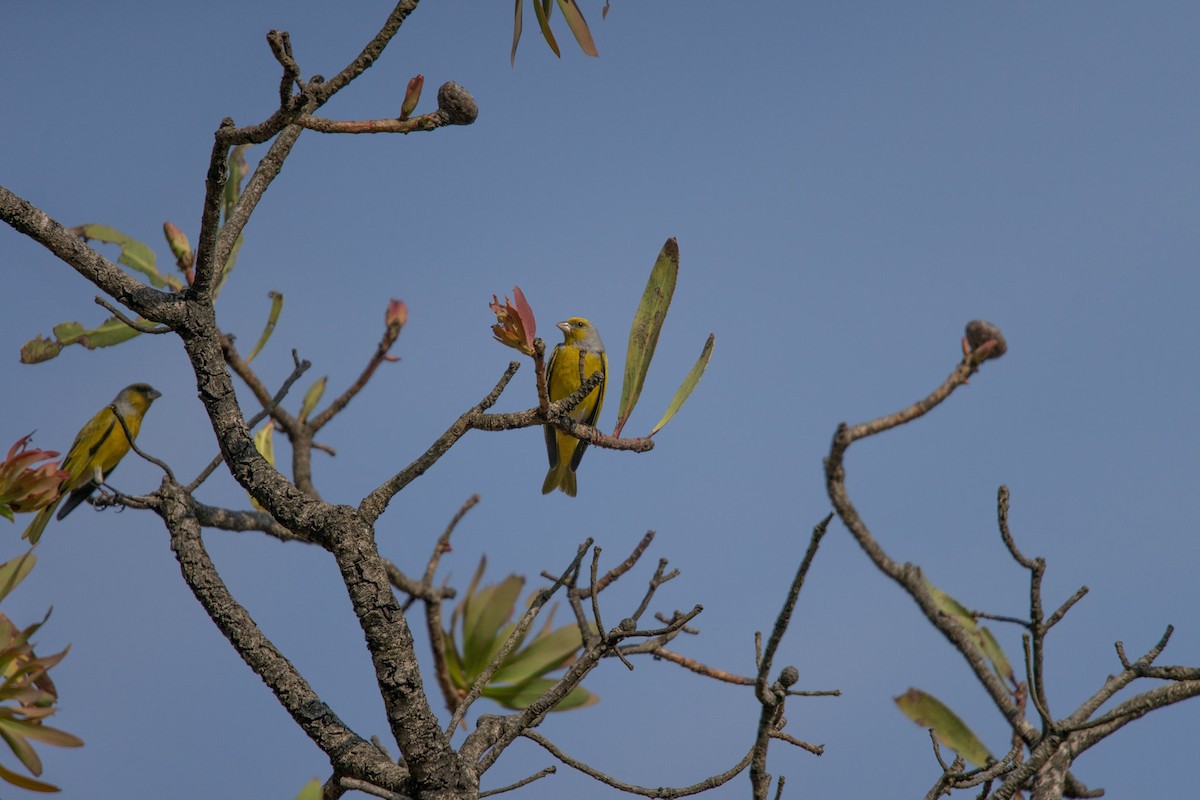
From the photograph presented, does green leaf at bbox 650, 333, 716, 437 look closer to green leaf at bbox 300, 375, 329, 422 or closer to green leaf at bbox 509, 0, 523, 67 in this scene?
green leaf at bbox 509, 0, 523, 67

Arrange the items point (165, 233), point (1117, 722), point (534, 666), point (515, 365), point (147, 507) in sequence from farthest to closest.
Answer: point (165, 233), point (534, 666), point (147, 507), point (1117, 722), point (515, 365)

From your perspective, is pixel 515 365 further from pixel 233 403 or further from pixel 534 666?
pixel 534 666

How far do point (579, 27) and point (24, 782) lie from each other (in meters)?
2.93

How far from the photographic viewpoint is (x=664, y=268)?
2992mm

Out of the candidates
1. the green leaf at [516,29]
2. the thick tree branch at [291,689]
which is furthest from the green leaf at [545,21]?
the thick tree branch at [291,689]

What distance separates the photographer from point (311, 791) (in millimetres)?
3834

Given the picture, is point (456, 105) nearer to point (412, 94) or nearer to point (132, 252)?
point (412, 94)

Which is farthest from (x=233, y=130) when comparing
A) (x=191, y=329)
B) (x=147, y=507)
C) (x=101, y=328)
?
(x=101, y=328)

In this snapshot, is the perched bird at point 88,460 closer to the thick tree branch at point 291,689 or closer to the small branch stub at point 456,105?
the thick tree branch at point 291,689

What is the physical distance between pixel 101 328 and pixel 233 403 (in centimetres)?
274

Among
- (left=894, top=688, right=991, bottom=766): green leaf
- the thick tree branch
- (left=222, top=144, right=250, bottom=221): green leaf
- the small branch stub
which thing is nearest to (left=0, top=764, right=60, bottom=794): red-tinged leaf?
the thick tree branch

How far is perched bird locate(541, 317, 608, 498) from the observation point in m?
7.43

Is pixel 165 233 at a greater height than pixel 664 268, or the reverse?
pixel 165 233

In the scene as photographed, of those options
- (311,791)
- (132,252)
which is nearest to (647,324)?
(311,791)
